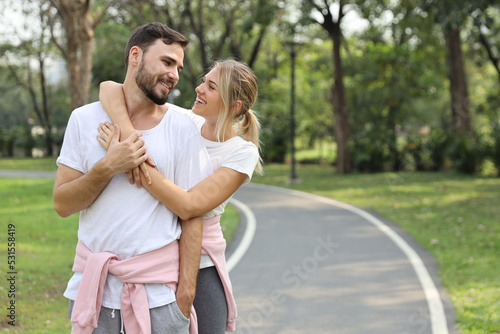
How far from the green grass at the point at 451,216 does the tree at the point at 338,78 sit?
1.09 m

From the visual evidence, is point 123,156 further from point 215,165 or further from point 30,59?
point 30,59

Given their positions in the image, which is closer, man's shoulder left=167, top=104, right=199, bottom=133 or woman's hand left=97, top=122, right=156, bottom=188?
woman's hand left=97, top=122, right=156, bottom=188

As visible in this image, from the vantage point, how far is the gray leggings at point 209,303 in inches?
110

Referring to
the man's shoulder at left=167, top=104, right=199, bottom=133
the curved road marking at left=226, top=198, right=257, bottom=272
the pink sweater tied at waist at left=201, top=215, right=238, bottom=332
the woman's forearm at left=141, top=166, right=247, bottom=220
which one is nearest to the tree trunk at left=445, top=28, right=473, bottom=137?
the curved road marking at left=226, top=198, right=257, bottom=272

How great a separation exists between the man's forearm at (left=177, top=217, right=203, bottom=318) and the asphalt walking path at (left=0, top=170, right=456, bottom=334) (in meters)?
3.36

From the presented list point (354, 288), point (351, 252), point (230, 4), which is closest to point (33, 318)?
point (354, 288)

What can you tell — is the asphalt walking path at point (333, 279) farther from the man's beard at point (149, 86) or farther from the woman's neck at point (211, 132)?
the man's beard at point (149, 86)

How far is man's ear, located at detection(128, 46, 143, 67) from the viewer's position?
2.54 m

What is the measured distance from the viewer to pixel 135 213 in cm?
245

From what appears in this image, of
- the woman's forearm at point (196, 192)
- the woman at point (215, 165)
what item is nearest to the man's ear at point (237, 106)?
the woman at point (215, 165)

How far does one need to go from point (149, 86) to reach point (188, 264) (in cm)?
76

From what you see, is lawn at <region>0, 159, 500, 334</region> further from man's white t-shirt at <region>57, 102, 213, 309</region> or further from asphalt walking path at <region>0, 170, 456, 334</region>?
man's white t-shirt at <region>57, 102, 213, 309</region>

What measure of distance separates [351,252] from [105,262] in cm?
780

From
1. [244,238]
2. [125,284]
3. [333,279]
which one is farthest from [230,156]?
[244,238]
